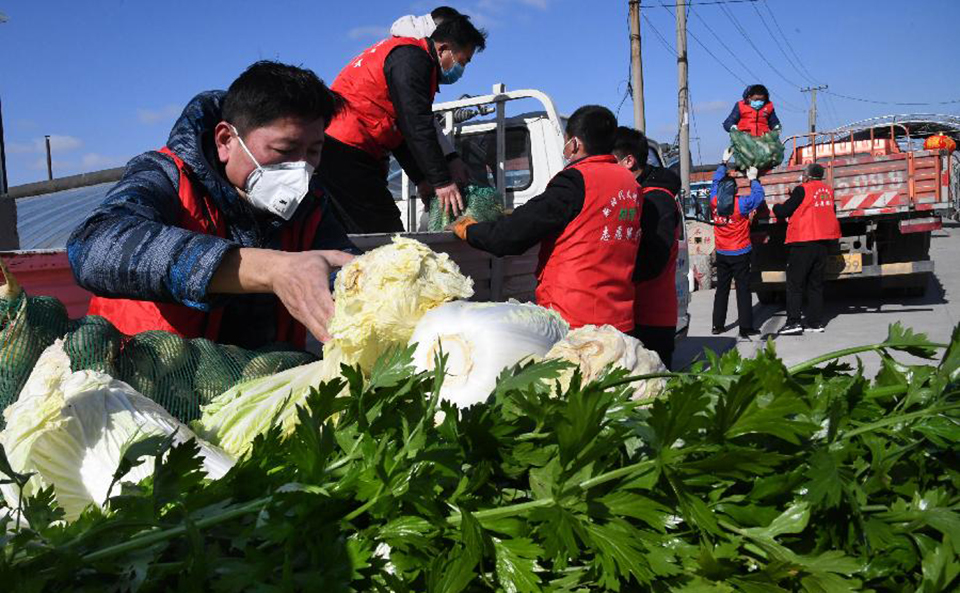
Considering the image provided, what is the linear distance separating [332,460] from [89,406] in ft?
1.86

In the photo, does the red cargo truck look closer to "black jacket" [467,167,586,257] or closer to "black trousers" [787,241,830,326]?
"black trousers" [787,241,830,326]

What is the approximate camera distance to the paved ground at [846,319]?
30.9 ft

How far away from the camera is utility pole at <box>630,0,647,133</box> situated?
60.6 feet

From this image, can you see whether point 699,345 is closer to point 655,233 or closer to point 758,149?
point 758,149

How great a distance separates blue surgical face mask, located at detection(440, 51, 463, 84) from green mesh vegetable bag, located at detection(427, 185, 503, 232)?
0.73 m

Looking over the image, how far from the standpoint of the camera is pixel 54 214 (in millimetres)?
11023

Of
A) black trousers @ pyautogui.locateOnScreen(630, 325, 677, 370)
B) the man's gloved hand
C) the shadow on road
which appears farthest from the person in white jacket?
the shadow on road

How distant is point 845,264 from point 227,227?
10724mm

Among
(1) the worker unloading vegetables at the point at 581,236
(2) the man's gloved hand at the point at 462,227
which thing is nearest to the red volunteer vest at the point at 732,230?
(1) the worker unloading vegetables at the point at 581,236

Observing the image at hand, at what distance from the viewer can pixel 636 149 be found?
19.6 ft

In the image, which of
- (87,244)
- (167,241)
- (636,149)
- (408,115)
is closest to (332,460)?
(167,241)

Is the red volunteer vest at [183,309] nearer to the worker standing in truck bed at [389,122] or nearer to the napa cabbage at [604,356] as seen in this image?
the napa cabbage at [604,356]

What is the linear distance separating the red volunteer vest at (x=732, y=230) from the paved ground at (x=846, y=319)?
1.24 meters

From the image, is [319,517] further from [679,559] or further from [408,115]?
[408,115]
